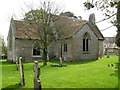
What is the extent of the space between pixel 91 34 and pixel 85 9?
16.9 m

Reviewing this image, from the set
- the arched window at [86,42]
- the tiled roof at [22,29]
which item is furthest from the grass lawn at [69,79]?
the arched window at [86,42]

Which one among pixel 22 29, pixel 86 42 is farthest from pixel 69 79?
pixel 22 29

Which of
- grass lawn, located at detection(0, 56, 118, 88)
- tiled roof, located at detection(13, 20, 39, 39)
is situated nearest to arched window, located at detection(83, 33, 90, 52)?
tiled roof, located at detection(13, 20, 39, 39)

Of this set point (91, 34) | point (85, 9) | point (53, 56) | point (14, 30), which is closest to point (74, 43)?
point (91, 34)

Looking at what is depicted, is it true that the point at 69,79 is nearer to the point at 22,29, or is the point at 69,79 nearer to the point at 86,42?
the point at 86,42

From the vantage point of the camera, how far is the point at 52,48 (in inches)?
1041

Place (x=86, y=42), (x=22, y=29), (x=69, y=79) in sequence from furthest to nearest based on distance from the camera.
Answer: (x=86, y=42), (x=22, y=29), (x=69, y=79)

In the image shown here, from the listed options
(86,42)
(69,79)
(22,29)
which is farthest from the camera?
(86,42)

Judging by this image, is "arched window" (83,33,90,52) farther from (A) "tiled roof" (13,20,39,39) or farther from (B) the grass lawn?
(B) the grass lawn

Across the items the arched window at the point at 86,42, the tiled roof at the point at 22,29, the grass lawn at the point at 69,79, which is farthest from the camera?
the arched window at the point at 86,42

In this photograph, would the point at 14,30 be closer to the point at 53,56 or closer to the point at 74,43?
the point at 53,56

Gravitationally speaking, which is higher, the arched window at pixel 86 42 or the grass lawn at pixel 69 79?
the arched window at pixel 86 42

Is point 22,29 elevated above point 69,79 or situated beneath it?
elevated above

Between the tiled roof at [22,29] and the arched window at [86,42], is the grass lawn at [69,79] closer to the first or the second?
the tiled roof at [22,29]
